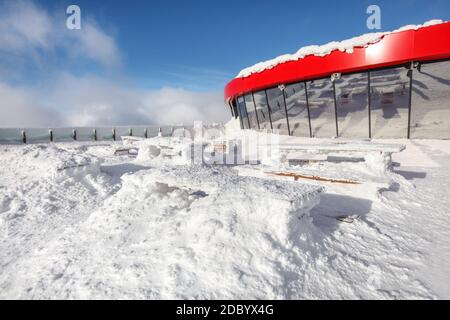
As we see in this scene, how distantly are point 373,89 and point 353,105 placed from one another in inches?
46.5

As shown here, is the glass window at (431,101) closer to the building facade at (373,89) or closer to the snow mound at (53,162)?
the building facade at (373,89)

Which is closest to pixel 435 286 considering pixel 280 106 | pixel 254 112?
pixel 280 106

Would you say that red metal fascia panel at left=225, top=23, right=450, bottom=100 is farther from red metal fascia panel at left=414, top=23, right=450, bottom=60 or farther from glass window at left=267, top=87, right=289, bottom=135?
glass window at left=267, top=87, right=289, bottom=135

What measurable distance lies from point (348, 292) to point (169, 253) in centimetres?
210

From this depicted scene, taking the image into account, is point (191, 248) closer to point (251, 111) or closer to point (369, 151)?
point (369, 151)

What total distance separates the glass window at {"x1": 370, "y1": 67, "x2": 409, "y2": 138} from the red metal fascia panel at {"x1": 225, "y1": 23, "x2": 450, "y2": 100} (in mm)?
651

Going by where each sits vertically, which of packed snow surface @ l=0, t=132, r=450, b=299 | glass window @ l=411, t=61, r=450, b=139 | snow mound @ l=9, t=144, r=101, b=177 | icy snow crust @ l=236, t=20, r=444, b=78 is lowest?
packed snow surface @ l=0, t=132, r=450, b=299

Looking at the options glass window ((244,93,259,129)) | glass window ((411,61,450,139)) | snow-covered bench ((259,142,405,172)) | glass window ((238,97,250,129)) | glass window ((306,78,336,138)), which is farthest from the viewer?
glass window ((238,97,250,129))

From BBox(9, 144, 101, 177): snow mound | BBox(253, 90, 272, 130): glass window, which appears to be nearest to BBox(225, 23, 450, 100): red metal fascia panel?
BBox(253, 90, 272, 130): glass window

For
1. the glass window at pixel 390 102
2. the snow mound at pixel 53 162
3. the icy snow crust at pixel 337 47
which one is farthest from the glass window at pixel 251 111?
the snow mound at pixel 53 162

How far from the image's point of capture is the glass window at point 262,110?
62.1 ft

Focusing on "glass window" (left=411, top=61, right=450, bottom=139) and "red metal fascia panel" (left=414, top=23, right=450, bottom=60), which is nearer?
"red metal fascia panel" (left=414, top=23, right=450, bottom=60)

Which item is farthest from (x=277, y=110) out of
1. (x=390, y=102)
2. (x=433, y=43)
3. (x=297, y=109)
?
(x=433, y=43)

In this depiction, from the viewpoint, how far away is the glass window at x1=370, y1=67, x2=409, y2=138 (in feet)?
42.8
